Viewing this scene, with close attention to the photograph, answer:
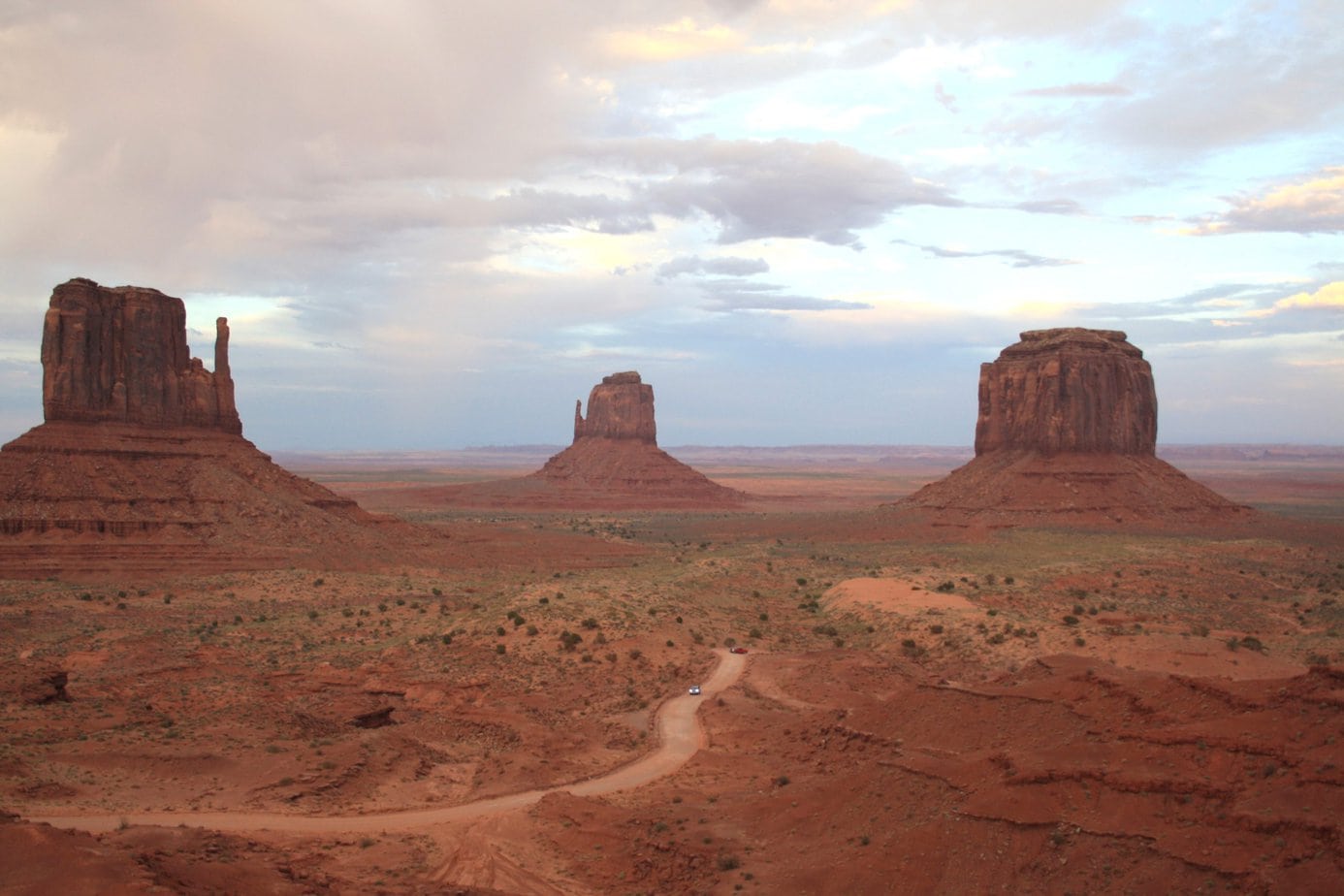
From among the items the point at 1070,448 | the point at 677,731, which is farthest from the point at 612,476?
the point at 677,731

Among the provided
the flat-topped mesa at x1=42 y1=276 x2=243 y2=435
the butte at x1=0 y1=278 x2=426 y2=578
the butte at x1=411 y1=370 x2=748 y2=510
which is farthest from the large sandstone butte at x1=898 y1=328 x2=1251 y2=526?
the flat-topped mesa at x1=42 y1=276 x2=243 y2=435

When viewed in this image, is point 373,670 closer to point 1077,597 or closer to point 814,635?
point 814,635

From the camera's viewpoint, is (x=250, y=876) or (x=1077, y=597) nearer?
(x=250, y=876)

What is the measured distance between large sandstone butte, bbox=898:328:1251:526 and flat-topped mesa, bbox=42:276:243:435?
54973 millimetres

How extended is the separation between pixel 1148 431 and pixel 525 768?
8241cm

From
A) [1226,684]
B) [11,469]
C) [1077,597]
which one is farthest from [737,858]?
→ [11,469]

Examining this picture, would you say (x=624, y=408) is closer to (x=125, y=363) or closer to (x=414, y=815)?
(x=125, y=363)

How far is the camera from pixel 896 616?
4003 cm

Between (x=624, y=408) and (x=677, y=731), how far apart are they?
116673 millimetres

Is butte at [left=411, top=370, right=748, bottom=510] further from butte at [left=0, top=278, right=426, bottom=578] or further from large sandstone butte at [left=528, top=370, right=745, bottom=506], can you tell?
butte at [left=0, top=278, right=426, bottom=578]

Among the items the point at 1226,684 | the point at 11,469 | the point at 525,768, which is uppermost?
the point at 11,469

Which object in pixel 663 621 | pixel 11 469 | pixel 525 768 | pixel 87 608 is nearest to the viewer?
pixel 525 768

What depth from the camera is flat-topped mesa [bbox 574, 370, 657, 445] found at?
144m

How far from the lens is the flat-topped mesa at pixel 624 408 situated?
143500 mm
